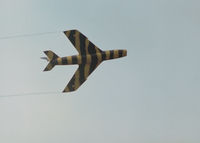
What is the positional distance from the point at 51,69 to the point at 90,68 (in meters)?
3.02

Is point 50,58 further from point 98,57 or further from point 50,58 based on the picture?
point 98,57

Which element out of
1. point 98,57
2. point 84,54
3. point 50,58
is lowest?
point 50,58

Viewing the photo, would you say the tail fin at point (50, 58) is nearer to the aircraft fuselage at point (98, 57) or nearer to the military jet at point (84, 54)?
the military jet at point (84, 54)

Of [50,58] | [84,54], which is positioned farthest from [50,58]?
[84,54]

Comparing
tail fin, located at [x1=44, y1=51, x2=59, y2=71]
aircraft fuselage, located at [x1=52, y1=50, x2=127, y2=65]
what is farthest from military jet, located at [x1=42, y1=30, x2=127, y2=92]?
tail fin, located at [x1=44, y1=51, x2=59, y2=71]

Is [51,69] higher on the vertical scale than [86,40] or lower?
lower

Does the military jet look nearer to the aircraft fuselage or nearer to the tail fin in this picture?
the aircraft fuselage

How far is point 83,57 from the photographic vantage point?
2934cm

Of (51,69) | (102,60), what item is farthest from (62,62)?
(102,60)

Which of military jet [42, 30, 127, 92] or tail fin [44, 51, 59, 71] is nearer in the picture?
military jet [42, 30, 127, 92]

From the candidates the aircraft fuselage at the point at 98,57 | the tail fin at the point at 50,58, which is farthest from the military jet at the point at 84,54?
the tail fin at the point at 50,58

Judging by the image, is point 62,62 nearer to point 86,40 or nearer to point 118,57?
point 86,40

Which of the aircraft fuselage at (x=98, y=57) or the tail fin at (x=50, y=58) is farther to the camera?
the tail fin at (x=50, y=58)

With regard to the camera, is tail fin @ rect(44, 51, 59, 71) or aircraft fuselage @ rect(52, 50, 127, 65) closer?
aircraft fuselage @ rect(52, 50, 127, 65)
